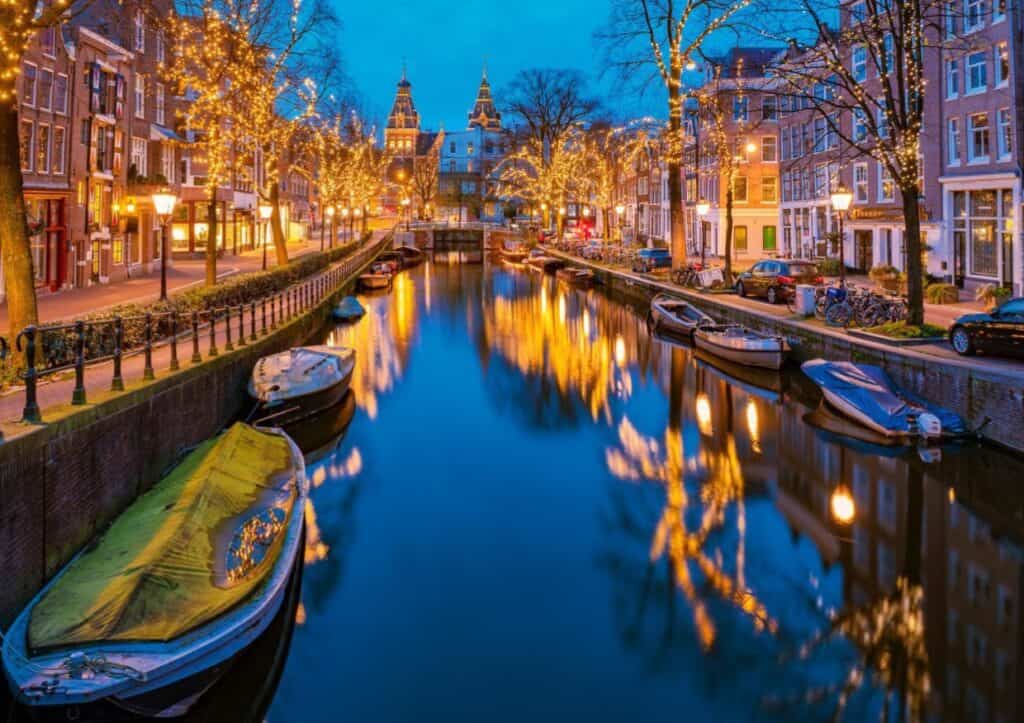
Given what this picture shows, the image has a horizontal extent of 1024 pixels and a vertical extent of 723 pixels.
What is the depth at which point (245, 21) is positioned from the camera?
34.3m

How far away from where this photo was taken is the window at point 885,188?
1720 inches

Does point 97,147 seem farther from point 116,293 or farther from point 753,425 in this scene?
point 753,425

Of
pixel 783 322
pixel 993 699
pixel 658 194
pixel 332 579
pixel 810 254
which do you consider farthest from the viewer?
pixel 658 194

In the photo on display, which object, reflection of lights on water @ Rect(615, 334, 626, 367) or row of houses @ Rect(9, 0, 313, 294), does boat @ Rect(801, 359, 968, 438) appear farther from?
row of houses @ Rect(9, 0, 313, 294)

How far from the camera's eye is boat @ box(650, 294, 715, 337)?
3366cm

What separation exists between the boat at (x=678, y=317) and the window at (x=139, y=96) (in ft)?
97.3

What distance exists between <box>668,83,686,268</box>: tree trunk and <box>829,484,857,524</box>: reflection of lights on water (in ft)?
90.2

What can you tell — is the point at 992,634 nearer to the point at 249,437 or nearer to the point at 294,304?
the point at 249,437

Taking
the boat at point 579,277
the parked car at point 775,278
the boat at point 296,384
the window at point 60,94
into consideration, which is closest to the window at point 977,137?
the parked car at point 775,278

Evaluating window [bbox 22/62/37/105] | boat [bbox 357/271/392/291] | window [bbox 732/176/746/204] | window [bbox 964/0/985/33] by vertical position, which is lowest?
boat [bbox 357/271/392/291]

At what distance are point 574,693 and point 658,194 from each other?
3337 inches

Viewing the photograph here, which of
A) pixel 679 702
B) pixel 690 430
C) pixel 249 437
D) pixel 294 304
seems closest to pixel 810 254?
pixel 294 304

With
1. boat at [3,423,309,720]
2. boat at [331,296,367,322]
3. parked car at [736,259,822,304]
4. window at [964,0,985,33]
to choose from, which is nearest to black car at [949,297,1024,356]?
boat at [3,423,309,720]

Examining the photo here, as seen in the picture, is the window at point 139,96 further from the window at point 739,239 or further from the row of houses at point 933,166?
the window at point 739,239
